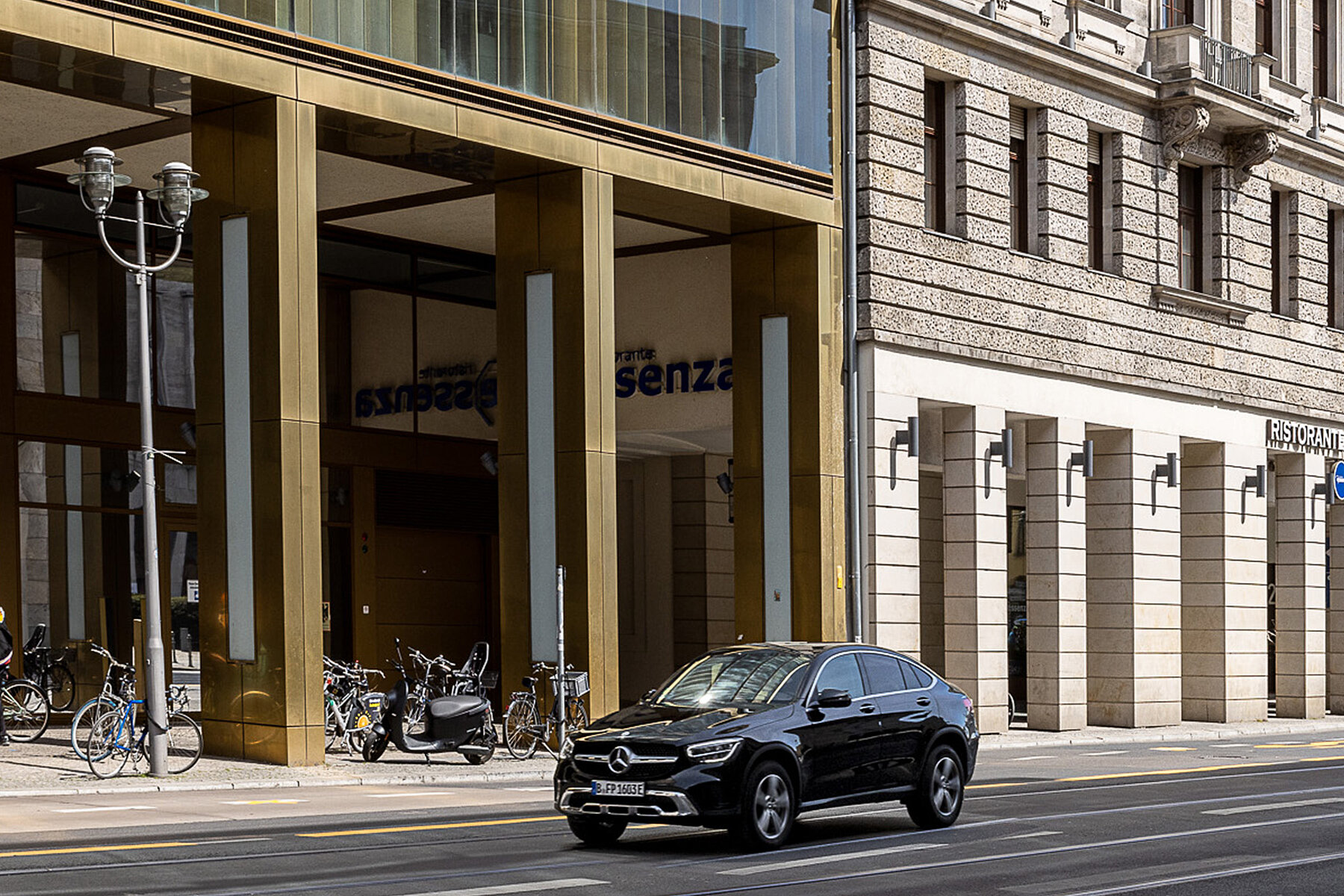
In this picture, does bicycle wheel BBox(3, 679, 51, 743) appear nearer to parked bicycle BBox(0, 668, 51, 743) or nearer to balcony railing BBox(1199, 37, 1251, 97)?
parked bicycle BBox(0, 668, 51, 743)

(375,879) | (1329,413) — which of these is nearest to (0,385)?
(375,879)

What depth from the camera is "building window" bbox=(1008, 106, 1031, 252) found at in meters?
32.3

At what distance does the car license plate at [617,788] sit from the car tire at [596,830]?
53 centimetres

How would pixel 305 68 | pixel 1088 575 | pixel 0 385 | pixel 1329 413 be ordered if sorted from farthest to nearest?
pixel 1329 413
pixel 1088 575
pixel 0 385
pixel 305 68

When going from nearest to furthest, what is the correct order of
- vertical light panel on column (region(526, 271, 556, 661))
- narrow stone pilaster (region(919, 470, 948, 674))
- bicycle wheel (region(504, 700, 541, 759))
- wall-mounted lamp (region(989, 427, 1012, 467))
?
bicycle wheel (region(504, 700, 541, 759))
vertical light panel on column (region(526, 271, 556, 661))
wall-mounted lamp (region(989, 427, 1012, 467))
narrow stone pilaster (region(919, 470, 948, 674))

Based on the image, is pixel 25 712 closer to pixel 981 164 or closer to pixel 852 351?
pixel 852 351

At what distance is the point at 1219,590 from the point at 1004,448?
26.3 feet

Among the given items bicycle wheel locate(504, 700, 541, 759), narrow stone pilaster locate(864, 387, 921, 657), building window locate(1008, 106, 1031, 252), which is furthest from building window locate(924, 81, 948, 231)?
bicycle wheel locate(504, 700, 541, 759)

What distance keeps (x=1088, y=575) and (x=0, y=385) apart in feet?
62.9

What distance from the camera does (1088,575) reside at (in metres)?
34.2

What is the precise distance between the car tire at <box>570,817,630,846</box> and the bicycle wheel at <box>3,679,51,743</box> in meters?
11.1

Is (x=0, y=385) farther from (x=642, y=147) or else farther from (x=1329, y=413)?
(x=1329, y=413)

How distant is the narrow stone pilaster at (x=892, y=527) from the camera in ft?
94.8

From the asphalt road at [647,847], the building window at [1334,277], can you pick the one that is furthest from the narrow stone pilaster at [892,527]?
the building window at [1334,277]
